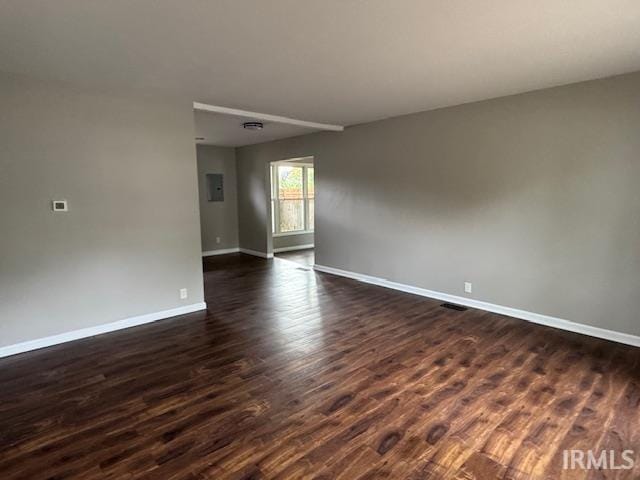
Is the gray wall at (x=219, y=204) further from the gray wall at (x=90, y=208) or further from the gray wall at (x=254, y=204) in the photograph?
the gray wall at (x=90, y=208)

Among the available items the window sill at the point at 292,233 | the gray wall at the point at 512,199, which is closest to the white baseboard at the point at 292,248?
the window sill at the point at 292,233

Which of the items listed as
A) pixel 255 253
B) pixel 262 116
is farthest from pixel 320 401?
pixel 255 253

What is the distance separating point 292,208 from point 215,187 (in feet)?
5.93

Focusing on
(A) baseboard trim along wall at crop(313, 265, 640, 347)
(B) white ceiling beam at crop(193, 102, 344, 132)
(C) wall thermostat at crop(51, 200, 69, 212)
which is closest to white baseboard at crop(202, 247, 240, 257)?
(A) baseboard trim along wall at crop(313, 265, 640, 347)

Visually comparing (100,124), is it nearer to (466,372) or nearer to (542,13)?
(542,13)

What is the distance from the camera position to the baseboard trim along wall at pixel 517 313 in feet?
11.1

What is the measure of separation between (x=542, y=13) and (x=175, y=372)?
3.50 metres

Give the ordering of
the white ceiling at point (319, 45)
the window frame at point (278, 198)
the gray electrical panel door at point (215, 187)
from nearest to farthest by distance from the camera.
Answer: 1. the white ceiling at point (319, 45)
2. the gray electrical panel door at point (215, 187)
3. the window frame at point (278, 198)

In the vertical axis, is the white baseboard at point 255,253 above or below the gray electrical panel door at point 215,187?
below

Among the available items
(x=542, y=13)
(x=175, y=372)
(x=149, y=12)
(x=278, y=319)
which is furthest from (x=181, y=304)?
(x=542, y=13)

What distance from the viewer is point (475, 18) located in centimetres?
216

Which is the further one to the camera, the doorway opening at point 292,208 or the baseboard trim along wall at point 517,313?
the doorway opening at point 292,208

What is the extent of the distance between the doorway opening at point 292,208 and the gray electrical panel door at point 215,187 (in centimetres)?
112

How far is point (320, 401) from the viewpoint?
2.47 meters
